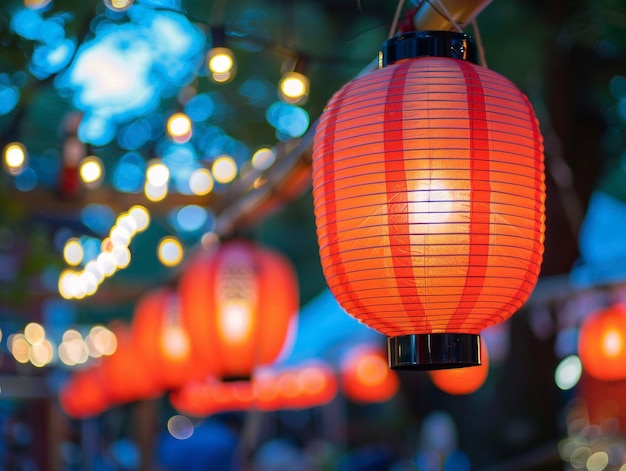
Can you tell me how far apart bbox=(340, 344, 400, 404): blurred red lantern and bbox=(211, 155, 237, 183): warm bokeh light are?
25.5 ft

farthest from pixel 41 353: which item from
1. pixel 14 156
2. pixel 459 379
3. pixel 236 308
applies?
pixel 236 308

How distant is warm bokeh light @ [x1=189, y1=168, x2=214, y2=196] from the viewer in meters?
7.24

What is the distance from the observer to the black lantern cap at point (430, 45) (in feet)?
8.16

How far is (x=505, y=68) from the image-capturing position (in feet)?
23.7

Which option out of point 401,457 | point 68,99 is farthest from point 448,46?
point 401,457

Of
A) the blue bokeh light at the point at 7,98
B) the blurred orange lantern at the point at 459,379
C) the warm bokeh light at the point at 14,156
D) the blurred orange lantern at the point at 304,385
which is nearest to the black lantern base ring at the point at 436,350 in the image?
the warm bokeh light at the point at 14,156

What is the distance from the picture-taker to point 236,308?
525 cm

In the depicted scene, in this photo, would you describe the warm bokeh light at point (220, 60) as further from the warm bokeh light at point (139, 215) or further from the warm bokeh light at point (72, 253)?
the warm bokeh light at point (72, 253)

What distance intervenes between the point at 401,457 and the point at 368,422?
255 cm

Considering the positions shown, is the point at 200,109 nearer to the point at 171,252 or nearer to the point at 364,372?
the point at 171,252

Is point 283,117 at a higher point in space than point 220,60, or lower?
higher

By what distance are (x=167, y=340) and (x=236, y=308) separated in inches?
65.5

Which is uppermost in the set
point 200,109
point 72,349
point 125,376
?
point 200,109

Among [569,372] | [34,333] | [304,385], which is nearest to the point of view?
[569,372]
